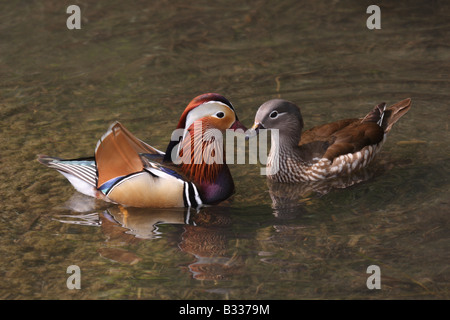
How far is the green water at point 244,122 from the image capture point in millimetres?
5281

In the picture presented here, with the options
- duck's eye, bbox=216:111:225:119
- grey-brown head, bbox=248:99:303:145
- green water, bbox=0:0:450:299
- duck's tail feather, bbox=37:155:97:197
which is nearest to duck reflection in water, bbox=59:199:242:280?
green water, bbox=0:0:450:299

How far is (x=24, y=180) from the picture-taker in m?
6.83

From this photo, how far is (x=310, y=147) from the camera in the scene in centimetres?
682

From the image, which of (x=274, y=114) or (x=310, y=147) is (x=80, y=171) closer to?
(x=274, y=114)

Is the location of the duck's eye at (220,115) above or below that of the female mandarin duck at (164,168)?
above

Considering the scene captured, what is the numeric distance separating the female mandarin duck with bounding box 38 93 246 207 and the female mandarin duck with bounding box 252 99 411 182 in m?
0.52

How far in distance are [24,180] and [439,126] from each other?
405 cm

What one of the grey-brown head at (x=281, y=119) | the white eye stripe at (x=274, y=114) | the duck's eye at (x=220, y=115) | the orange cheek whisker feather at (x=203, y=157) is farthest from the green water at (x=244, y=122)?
the duck's eye at (x=220, y=115)

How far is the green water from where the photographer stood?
5.28 metres

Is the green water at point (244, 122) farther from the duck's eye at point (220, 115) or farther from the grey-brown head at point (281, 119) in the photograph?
the duck's eye at point (220, 115)

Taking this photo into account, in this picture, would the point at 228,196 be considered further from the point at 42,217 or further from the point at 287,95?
the point at 287,95

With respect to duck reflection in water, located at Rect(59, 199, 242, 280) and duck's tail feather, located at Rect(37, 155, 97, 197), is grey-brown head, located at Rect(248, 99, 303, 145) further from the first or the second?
duck's tail feather, located at Rect(37, 155, 97, 197)

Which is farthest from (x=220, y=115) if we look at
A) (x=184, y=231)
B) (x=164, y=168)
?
(x=184, y=231)

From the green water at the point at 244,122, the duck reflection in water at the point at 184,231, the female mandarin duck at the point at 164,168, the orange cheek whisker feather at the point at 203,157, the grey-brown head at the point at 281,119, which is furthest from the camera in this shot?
the grey-brown head at the point at 281,119
